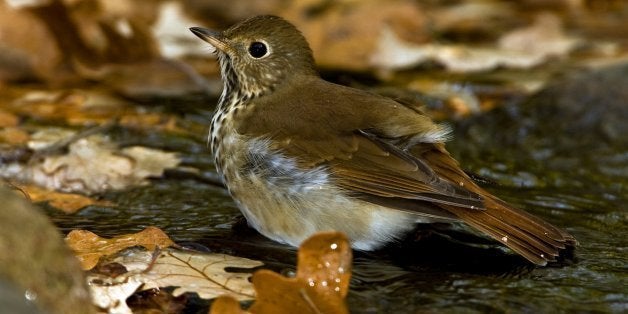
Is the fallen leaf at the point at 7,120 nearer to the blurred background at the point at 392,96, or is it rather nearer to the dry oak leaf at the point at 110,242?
the blurred background at the point at 392,96

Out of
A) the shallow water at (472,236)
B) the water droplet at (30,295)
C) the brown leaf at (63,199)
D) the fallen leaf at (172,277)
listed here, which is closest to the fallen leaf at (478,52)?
the shallow water at (472,236)

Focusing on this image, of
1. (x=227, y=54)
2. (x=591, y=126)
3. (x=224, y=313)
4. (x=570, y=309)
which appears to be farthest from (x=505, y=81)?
(x=224, y=313)

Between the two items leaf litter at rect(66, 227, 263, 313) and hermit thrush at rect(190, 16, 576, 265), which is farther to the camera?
hermit thrush at rect(190, 16, 576, 265)

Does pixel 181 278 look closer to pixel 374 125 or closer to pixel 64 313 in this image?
pixel 64 313

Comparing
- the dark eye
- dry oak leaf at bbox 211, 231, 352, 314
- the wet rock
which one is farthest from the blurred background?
the wet rock

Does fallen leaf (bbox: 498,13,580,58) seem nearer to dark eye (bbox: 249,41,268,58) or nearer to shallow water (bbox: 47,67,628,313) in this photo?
shallow water (bbox: 47,67,628,313)

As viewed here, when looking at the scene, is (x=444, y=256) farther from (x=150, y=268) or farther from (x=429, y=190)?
(x=150, y=268)
